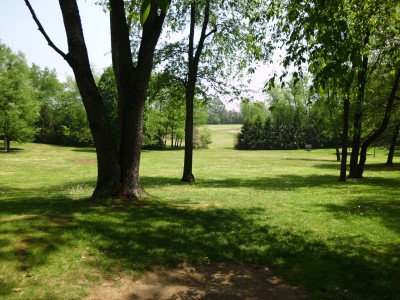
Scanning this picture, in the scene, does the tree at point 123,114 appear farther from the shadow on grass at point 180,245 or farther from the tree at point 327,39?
the tree at point 327,39

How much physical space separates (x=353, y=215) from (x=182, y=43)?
17189mm

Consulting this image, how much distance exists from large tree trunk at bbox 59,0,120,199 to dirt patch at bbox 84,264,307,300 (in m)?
4.89

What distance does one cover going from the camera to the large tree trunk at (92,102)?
1035 cm

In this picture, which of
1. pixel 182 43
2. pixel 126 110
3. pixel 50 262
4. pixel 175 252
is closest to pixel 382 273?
pixel 175 252

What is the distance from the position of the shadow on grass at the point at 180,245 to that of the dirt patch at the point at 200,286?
Answer: 1.14 feet

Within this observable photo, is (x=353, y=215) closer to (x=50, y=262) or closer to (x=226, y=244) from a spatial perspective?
(x=226, y=244)

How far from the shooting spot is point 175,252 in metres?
8.12

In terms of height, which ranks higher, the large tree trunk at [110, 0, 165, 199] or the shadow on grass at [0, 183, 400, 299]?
the large tree trunk at [110, 0, 165, 199]

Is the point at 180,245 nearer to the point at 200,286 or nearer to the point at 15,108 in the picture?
the point at 200,286

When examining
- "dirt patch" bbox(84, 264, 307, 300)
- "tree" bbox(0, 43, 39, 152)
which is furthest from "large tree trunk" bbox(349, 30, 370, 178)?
"tree" bbox(0, 43, 39, 152)

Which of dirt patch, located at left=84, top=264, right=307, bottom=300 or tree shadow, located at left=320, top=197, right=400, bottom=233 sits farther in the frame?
tree shadow, located at left=320, top=197, right=400, bottom=233

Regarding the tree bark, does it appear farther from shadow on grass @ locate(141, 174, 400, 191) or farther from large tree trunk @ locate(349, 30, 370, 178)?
large tree trunk @ locate(349, 30, 370, 178)

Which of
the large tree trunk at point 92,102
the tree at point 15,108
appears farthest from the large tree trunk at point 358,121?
the tree at point 15,108

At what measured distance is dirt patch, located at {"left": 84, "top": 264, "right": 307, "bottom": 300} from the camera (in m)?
6.22
